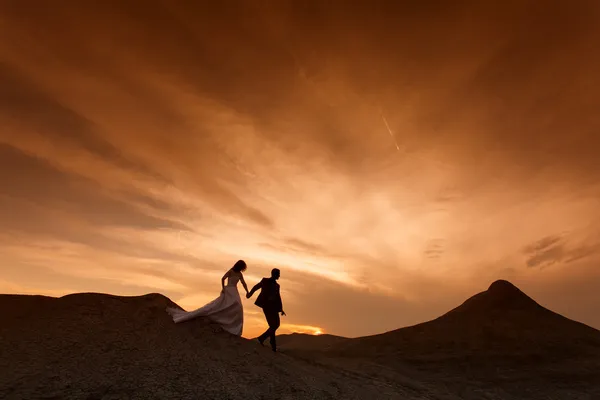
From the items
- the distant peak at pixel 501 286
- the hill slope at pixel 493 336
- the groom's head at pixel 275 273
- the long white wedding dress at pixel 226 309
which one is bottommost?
the long white wedding dress at pixel 226 309

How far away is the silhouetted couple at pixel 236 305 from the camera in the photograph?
1556 cm

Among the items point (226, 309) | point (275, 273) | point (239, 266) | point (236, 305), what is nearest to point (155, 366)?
point (226, 309)

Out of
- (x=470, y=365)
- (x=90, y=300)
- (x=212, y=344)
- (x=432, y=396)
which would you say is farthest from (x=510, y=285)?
(x=90, y=300)

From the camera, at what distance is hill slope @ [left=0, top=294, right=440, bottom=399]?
1103 centimetres

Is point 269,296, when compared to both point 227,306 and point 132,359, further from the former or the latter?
point 132,359

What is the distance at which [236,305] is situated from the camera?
15750mm

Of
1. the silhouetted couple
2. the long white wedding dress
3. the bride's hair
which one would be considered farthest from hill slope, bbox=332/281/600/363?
the bride's hair

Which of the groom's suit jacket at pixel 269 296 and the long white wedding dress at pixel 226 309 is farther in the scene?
the groom's suit jacket at pixel 269 296

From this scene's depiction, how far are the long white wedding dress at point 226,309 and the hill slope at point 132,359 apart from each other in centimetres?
36

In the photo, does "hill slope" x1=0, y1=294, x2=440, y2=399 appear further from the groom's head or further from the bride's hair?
the groom's head

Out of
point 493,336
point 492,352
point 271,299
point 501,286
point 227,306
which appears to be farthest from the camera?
point 501,286

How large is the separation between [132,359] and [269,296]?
5.30m

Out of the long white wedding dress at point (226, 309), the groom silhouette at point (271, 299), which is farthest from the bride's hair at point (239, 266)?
the groom silhouette at point (271, 299)

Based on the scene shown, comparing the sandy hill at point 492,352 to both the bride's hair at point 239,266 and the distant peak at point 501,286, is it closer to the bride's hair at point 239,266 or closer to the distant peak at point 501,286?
the distant peak at point 501,286
